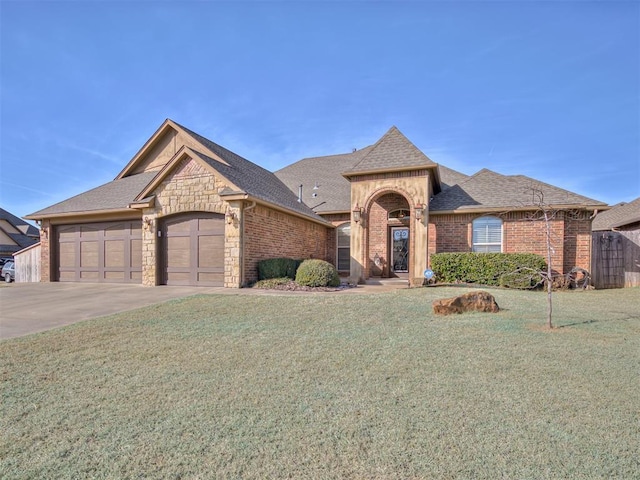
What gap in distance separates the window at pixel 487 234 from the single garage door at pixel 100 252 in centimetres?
1319

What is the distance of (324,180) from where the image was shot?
19.9 m

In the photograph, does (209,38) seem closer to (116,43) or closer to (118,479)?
(116,43)

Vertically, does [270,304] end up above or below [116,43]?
below

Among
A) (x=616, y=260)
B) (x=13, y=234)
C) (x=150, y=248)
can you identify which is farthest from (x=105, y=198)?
(x=13, y=234)

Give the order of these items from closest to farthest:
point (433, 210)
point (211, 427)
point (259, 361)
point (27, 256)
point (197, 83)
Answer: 1. point (211, 427)
2. point (259, 361)
3. point (197, 83)
4. point (433, 210)
5. point (27, 256)

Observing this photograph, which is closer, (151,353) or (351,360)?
(351,360)

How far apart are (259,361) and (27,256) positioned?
17624 mm

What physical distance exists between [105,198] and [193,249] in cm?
623

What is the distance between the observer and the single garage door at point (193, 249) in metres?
11.4

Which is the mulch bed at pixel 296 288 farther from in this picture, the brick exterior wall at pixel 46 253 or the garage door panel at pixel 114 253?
the brick exterior wall at pixel 46 253

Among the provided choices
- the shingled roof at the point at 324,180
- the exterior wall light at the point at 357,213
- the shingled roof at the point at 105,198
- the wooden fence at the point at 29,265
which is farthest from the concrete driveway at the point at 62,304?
the shingled roof at the point at 324,180

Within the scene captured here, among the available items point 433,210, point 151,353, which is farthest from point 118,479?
point 433,210

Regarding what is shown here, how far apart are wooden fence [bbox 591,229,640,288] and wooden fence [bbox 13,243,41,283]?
2341cm

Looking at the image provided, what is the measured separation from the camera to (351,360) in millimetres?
4332
